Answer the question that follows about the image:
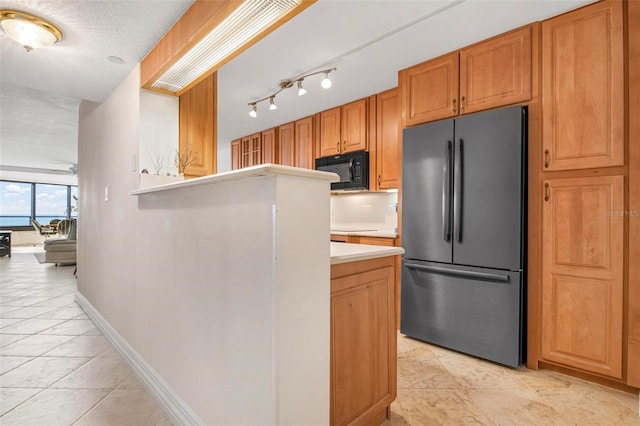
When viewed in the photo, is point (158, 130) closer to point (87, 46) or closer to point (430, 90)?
point (87, 46)

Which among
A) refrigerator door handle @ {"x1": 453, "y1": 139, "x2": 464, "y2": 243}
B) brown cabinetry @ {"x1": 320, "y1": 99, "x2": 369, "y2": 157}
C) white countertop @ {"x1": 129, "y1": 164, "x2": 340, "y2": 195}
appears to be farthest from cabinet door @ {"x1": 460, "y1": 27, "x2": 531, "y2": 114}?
white countertop @ {"x1": 129, "y1": 164, "x2": 340, "y2": 195}

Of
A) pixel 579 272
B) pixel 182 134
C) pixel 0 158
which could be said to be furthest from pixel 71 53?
pixel 0 158

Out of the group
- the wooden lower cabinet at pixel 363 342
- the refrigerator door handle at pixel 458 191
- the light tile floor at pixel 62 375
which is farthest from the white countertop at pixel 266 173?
the refrigerator door handle at pixel 458 191

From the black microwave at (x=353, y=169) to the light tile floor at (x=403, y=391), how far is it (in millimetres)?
1760

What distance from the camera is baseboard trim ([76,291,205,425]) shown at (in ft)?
5.05

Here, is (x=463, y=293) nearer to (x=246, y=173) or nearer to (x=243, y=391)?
(x=243, y=391)

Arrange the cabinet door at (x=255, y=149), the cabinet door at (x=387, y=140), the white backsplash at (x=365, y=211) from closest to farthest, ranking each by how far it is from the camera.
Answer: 1. the cabinet door at (x=387, y=140)
2. the white backsplash at (x=365, y=211)
3. the cabinet door at (x=255, y=149)

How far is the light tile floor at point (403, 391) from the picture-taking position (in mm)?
1675

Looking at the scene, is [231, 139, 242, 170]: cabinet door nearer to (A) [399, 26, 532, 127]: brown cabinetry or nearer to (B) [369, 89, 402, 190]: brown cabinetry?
(B) [369, 89, 402, 190]: brown cabinetry

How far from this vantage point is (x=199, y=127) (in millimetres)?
2490

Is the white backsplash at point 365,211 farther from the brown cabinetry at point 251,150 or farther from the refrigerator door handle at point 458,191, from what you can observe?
the brown cabinetry at point 251,150

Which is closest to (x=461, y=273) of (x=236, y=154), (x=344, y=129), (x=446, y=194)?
(x=446, y=194)

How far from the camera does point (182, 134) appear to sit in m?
2.38

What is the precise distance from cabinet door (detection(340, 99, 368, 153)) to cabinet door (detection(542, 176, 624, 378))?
2040 millimetres
